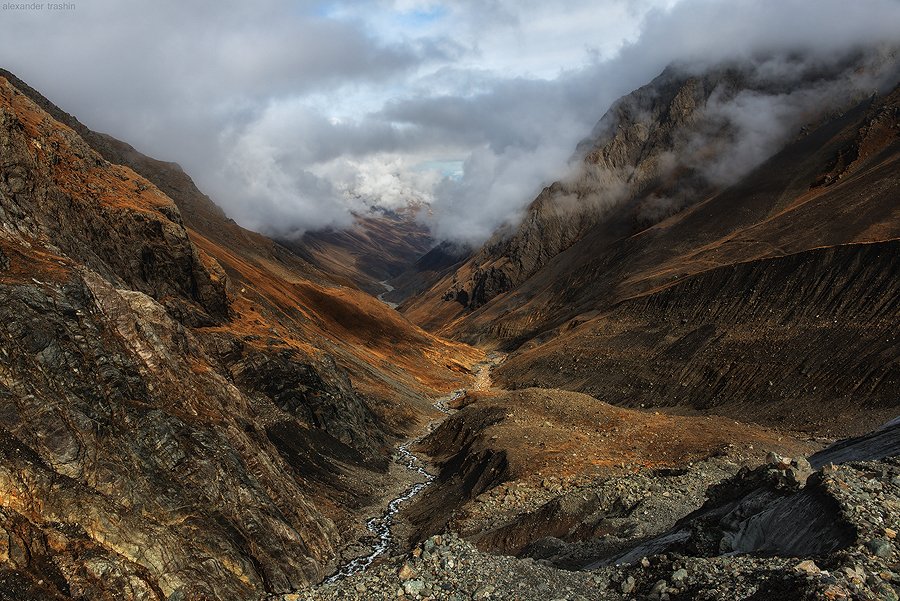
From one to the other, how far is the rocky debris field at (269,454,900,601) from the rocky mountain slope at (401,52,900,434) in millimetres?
36232

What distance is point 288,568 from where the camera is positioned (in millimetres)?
27141

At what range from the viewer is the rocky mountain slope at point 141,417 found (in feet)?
62.8

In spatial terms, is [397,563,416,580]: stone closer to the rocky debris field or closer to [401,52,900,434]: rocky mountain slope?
the rocky debris field

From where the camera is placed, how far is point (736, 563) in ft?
48.3

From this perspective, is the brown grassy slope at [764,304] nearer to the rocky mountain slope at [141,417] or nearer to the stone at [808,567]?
the rocky mountain slope at [141,417]

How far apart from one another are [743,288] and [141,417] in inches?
3027

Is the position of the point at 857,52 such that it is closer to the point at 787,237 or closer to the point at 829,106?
the point at 829,106

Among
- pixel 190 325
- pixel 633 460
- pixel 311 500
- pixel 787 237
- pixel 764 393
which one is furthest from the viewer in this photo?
pixel 787 237

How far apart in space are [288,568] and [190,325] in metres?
29.9

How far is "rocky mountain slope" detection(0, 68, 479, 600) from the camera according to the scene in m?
19.2

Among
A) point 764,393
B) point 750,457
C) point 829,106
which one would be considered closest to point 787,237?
point 764,393

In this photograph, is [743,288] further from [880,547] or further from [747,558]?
[880,547]

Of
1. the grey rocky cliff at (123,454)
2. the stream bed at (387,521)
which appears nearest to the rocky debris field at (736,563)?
the grey rocky cliff at (123,454)

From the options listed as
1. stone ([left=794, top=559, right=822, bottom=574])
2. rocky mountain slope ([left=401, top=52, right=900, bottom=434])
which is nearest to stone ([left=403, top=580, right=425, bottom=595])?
stone ([left=794, top=559, right=822, bottom=574])
